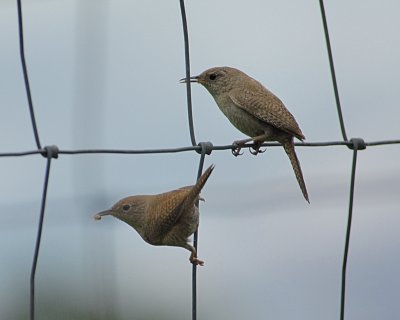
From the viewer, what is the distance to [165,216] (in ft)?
18.0

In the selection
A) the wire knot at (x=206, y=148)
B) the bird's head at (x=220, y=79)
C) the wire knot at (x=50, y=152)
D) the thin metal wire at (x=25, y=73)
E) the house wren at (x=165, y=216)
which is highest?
the bird's head at (x=220, y=79)

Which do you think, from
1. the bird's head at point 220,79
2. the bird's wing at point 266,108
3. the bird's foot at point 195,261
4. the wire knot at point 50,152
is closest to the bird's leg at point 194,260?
the bird's foot at point 195,261

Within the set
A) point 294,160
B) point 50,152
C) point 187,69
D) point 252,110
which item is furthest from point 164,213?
point 50,152

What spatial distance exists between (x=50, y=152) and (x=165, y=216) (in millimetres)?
1585

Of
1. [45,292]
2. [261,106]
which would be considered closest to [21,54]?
[261,106]

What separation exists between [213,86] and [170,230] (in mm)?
1201

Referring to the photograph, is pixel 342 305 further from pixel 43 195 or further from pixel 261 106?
pixel 261 106

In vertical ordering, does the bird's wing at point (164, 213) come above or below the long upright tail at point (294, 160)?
below

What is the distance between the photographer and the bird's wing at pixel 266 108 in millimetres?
5738

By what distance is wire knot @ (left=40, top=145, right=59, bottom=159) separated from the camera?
3.94m

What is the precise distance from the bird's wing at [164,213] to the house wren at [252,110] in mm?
352

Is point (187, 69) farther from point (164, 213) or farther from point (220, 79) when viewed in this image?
point (220, 79)

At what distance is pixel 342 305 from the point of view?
169 inches

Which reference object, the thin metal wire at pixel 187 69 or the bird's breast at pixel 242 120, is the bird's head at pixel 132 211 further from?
the thin metal wire at pixel 187 69
